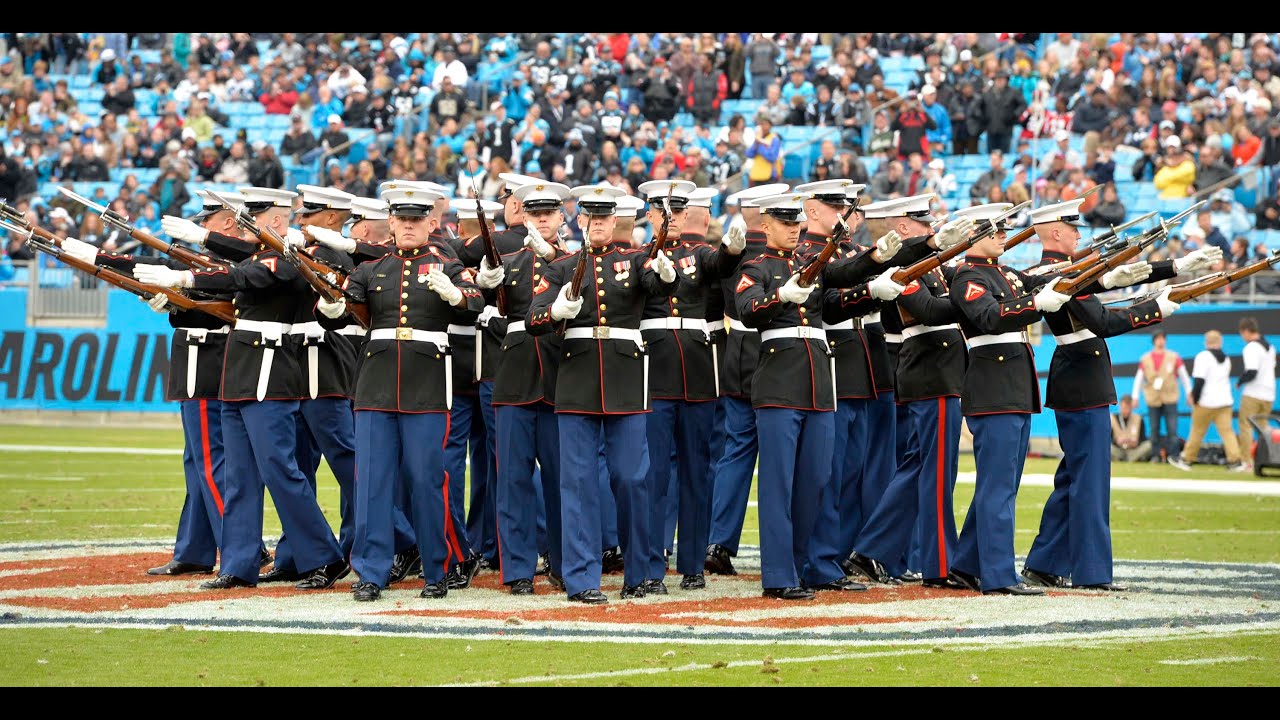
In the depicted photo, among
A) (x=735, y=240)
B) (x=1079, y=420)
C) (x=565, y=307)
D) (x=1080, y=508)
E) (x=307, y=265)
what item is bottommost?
(x=1080, y=508)

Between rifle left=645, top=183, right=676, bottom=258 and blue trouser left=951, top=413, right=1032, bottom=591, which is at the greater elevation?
rifle left=645, top=183, right=676, bottom=258

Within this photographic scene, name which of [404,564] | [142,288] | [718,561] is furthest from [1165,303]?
[142,288]

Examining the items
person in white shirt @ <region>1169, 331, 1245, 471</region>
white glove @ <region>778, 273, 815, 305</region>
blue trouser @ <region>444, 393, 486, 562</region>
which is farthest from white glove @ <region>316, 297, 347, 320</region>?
person in white shirt @ <region>1169, 331, 1245, 471</region>

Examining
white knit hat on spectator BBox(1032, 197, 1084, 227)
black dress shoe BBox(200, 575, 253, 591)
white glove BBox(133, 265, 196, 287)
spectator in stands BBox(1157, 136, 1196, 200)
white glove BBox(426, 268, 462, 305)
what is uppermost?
spectator in stands BBox(1157, 136, 1196, 200)

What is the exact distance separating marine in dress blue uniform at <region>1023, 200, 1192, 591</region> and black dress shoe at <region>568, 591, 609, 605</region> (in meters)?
2.69

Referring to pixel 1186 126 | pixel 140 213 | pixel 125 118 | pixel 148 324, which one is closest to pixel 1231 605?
pixel 1186 126

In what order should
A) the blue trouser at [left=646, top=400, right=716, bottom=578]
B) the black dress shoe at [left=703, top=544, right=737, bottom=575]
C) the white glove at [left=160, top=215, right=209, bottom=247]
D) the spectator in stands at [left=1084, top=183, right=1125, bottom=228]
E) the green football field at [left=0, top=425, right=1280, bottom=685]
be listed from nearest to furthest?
the green football field at [left=0, top=425, right=1280, bottom=685], the white glove at [left=160, top=215, right=209, bottom=247], the blue trouser at [left=646, top=400, right=716, bottom=578], the black dress shoe at [left=703, top=544, right=737, bottom=575], the spectator in stands at [left=1084, top=183, right=1125, bottom=228]

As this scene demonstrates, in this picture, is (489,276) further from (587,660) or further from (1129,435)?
(1129,435)

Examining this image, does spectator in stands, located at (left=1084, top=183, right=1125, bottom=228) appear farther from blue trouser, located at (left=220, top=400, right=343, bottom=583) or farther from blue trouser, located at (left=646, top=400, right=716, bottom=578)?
blue trouser, located at (left=220, top=400, right=343, bottom=583)

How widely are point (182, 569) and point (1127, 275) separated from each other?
5.62 metres

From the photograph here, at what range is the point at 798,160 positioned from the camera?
84.6 ft

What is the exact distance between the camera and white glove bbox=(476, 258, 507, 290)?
917 centimetres

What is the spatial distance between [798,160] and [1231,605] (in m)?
17.5

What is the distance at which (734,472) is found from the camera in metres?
9.94
